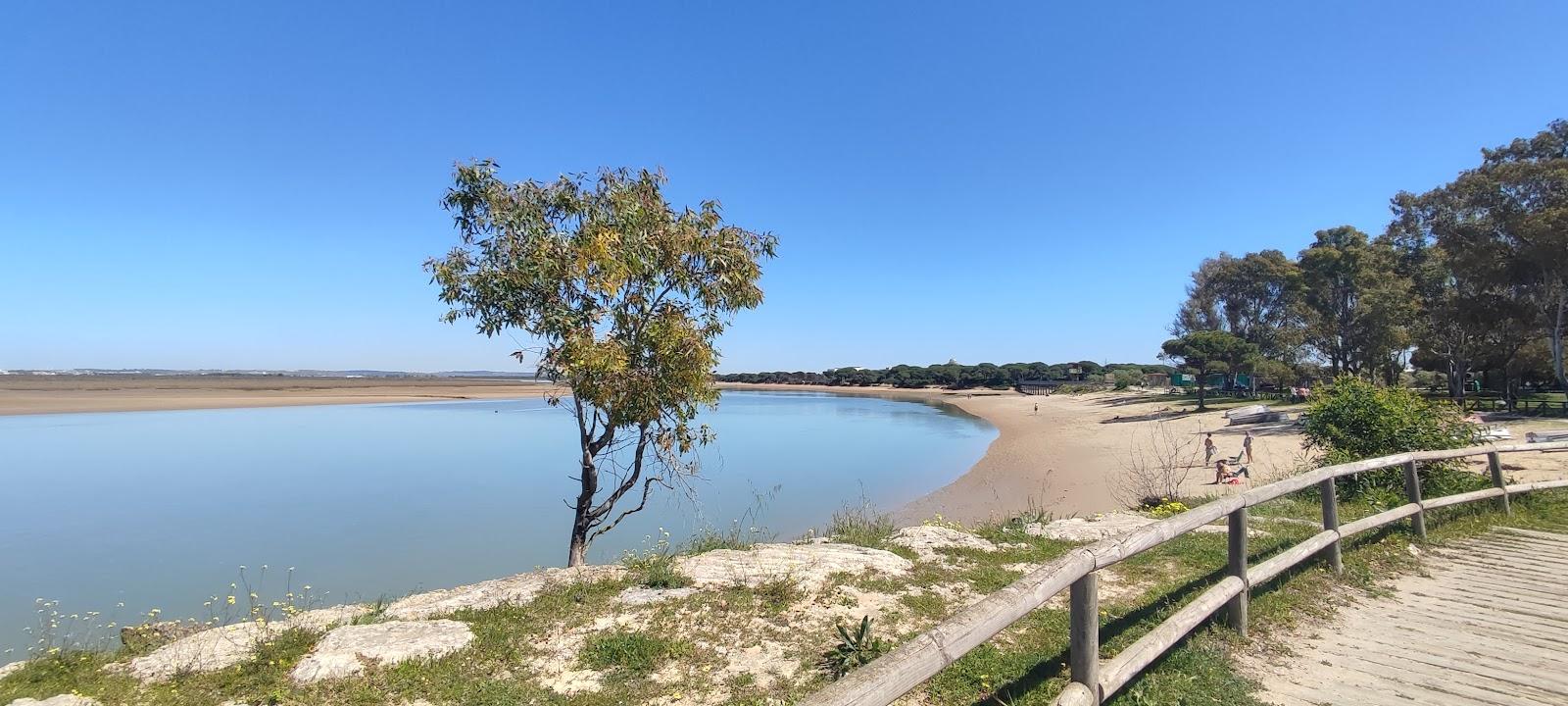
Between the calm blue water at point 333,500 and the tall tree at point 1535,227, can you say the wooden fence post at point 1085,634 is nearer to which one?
the calm blue water at point 333,500

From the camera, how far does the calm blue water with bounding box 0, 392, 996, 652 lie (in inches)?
412

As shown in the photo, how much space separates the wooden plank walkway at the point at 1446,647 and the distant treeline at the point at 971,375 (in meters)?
76.2

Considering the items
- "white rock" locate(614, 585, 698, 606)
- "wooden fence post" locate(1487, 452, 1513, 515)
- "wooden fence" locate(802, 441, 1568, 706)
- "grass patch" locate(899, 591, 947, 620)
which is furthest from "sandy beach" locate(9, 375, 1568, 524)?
"wooden fence" locate(802, 441, 1568, 706)

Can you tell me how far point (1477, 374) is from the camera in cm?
3944

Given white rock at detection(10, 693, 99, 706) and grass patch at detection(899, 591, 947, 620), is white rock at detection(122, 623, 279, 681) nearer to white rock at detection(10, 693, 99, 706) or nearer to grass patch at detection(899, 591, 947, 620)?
white rock at detection(10, 693, 99, 706)

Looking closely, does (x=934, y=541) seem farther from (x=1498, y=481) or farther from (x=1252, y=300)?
(x=1252, y=300)

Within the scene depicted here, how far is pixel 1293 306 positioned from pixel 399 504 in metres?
48.8

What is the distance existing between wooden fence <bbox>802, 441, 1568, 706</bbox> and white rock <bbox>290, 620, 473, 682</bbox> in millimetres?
3504

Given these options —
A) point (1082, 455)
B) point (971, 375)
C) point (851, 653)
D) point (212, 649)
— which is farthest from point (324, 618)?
point (971, 375)

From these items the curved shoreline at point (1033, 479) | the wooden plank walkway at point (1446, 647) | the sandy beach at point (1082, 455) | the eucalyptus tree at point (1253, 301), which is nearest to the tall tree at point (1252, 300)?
the eucalyptus tree at point (1253, 301)

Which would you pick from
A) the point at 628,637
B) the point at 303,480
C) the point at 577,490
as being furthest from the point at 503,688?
the point at 303,480

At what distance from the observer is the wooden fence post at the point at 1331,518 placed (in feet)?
17.8

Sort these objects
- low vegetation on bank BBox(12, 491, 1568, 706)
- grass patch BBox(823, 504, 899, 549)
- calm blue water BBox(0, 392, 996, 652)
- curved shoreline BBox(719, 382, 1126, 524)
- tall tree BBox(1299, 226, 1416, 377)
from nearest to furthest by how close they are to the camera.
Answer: low vegetation on bank BBox(12, 491, 1568, 706), grass patch BBox(823, 504, 899, 549), calm blue water BBox(0, 392, 996, 652), curved shoreline BBox(719, 382, 1126, 524), tall tree BBox(1299, 226, 1416, 377)

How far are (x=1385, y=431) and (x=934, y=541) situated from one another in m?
7.22
